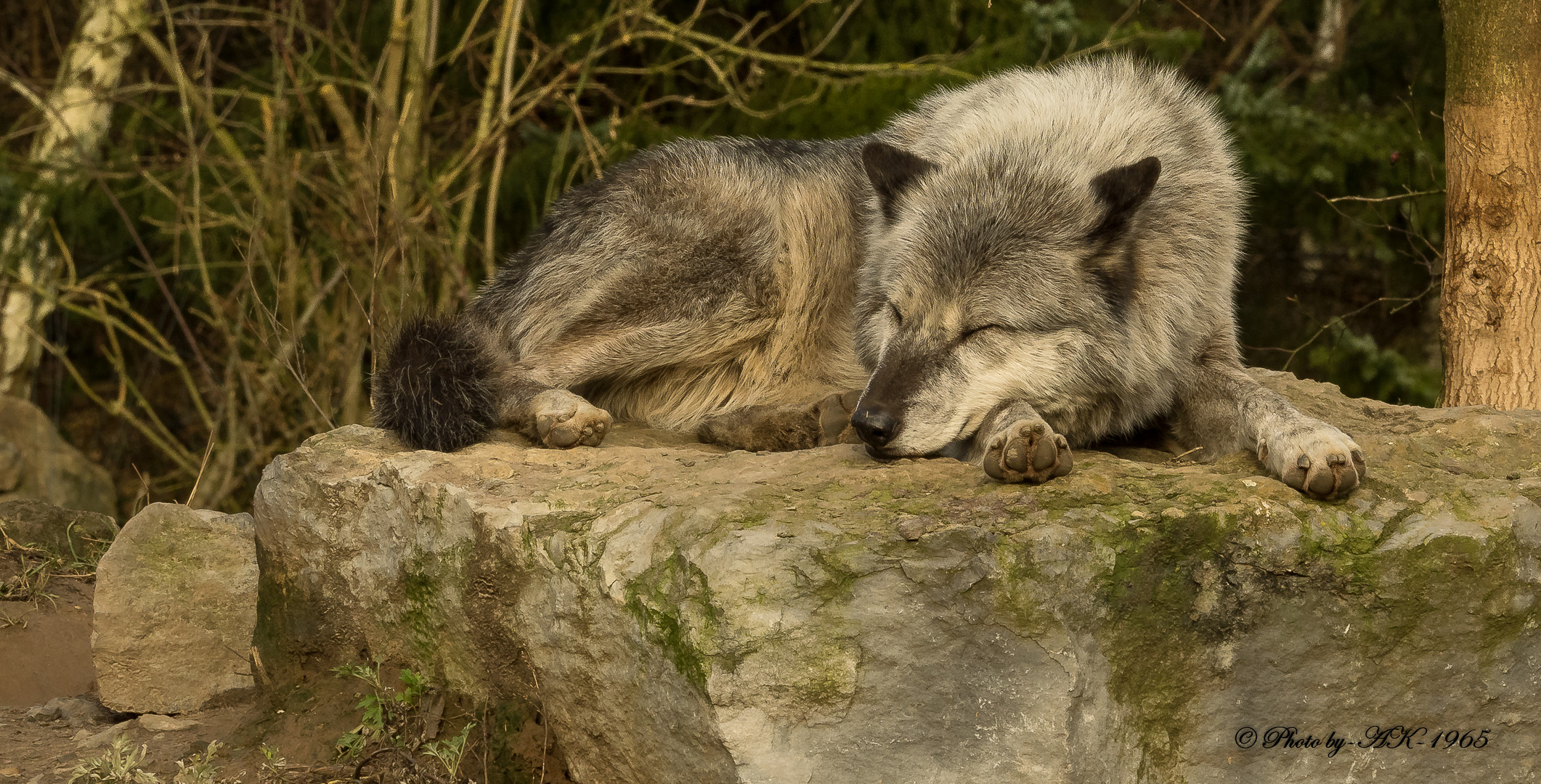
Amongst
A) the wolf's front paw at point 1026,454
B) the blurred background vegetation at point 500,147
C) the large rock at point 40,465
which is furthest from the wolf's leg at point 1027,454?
the large rock at point 40,465

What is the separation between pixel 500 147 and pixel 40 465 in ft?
10.3

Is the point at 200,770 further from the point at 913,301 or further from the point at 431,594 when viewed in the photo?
the point at 913,301

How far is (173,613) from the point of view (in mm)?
3973

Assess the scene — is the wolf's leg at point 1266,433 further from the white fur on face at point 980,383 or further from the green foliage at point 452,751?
the green foliage at point 452,751

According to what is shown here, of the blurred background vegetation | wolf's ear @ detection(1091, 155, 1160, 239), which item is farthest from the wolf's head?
the blurred background vegetation

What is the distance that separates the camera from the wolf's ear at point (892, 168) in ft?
12.2

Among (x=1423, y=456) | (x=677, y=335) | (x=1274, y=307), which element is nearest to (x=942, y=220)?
(x=677, y=335)

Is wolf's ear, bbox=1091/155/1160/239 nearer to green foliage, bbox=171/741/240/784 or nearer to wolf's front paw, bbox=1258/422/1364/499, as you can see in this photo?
wolf's front paw, bbox=1258/422/1364/499

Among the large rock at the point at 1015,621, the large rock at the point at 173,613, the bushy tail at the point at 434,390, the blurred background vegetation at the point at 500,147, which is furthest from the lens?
the blurred background vegetation at the point at 500,147

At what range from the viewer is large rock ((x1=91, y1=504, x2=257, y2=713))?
3.90 metres

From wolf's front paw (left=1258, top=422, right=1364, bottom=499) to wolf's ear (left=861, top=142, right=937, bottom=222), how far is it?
128cm

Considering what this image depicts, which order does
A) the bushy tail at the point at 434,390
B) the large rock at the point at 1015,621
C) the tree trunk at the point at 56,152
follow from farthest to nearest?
1. the tree trunk at the point at 56,152
2. the bushy tail at the point at 434,390
3. the large rock at the point at 1015,621

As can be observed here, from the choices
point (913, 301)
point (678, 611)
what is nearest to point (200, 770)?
point (678, 611)

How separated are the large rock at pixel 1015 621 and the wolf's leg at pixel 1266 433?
2.9 inches
